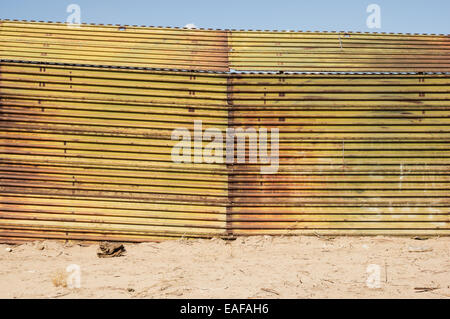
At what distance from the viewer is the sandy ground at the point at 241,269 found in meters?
5.25

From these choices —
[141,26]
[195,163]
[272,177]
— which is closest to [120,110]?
→ [195,163]

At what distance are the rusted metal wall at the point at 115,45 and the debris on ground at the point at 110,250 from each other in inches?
136

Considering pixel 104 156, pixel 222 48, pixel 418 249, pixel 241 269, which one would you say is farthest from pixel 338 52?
pixel 104 156

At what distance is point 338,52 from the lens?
28.6ft

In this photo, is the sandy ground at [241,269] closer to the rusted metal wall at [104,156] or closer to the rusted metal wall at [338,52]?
the rusted metal wall at [104,156]

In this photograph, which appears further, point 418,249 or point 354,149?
point 354,149

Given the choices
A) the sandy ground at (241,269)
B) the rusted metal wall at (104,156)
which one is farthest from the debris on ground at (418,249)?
the rusted metal wall at (104,156)

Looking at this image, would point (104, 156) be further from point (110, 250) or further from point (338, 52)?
point (338, 52)

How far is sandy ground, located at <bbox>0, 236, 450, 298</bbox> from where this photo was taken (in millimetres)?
5246

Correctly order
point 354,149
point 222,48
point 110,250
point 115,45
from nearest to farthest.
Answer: point 110,250 < point 354,149 < point 115,45 < point 222,48

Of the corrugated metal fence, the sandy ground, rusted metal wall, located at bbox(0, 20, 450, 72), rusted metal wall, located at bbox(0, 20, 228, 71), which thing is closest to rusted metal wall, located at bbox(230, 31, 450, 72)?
rusted metal wall, located at bbox(0, 20, 450, 72)

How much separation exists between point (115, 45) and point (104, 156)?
2491 millimetres

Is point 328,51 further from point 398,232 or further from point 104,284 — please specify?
point 104,284
